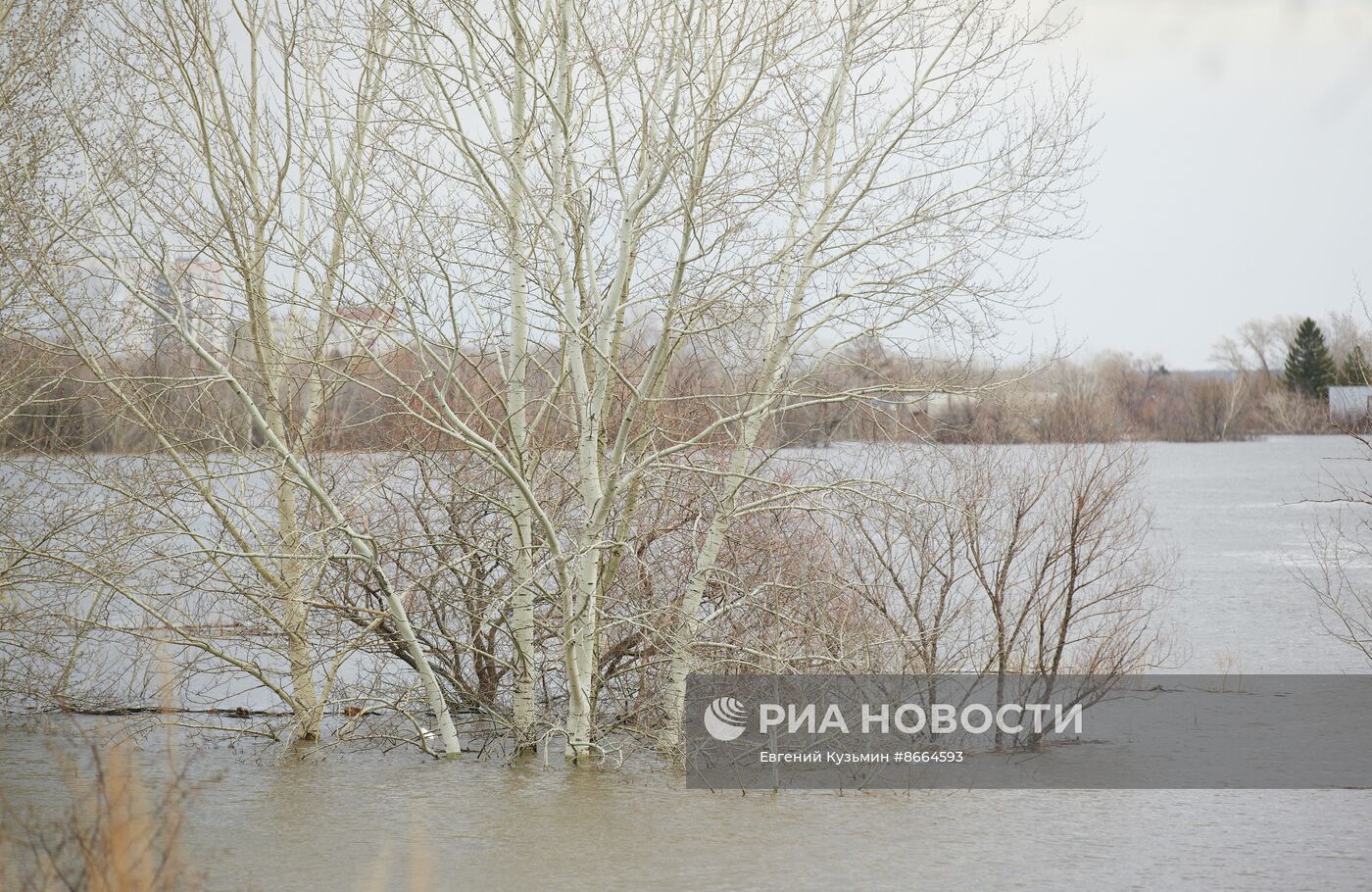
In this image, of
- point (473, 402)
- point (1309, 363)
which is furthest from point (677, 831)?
point (1309, 363)

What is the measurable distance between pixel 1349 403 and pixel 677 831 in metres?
15.0

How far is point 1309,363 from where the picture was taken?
54.1 m

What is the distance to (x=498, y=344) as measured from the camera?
11.6m

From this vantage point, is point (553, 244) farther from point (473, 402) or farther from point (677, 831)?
A: point (677, 831)

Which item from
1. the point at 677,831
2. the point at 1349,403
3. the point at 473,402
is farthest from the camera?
the point at 1349,403

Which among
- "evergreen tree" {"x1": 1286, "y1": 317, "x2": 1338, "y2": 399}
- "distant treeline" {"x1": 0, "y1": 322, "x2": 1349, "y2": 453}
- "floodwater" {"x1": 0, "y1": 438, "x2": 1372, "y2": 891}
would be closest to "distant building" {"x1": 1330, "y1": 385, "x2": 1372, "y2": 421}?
"distant treeline" {"x1": 0, "y1": 322, "x2": 1349, "y2": 453}

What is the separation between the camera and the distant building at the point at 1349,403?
19.0m

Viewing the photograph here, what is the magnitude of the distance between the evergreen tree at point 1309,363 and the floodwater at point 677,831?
4356cm

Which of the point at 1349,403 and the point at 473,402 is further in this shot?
the point at 1349,403

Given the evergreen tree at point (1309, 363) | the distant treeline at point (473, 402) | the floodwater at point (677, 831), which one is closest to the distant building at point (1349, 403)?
the distant treeline at point (473, 402)

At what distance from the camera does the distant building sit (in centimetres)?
1901

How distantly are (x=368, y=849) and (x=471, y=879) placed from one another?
1.11m

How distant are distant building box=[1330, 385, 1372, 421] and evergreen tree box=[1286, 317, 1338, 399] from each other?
3297cm

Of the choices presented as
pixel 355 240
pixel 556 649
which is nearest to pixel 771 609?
pixel 556 649
